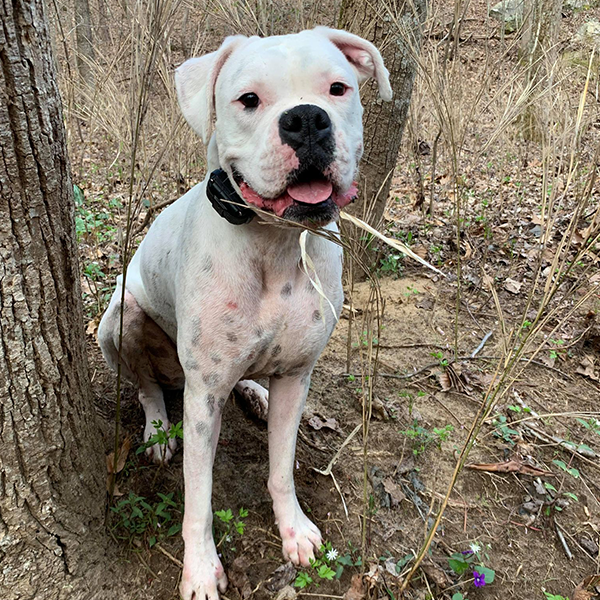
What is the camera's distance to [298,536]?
2.02 meters

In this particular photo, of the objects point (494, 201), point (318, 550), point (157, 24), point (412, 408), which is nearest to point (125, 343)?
point (318, 550)

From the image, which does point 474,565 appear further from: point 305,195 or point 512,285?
point 512,285

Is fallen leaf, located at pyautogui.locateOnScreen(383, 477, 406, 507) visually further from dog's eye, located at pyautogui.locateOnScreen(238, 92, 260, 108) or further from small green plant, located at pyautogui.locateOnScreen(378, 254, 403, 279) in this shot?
small green plant, located at pyautogui.locateOnScreen(378, 254, 403, 279)

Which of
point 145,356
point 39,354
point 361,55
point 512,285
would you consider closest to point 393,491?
point 145,356

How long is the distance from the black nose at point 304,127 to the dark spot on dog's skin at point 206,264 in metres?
0.52

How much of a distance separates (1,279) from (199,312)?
60 cm

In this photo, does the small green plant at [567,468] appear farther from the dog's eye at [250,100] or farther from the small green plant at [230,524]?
the dog's eye at [250,100]

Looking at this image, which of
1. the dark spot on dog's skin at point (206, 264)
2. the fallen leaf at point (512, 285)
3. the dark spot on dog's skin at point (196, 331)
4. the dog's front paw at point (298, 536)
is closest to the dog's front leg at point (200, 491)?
the dark spot on dog's skin at point (196, 331)

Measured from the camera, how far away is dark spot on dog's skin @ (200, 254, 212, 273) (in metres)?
1.73

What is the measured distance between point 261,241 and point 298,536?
1198mm

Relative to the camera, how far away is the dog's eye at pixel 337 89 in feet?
5.21

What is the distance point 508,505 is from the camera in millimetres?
2377

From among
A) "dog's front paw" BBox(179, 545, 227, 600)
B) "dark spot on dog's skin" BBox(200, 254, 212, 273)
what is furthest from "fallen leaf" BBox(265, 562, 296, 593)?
"dark spot on dog's skin" BBox(200, 254, 212, 273)

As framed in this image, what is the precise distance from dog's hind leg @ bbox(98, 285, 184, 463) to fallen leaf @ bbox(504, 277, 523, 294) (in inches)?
115
